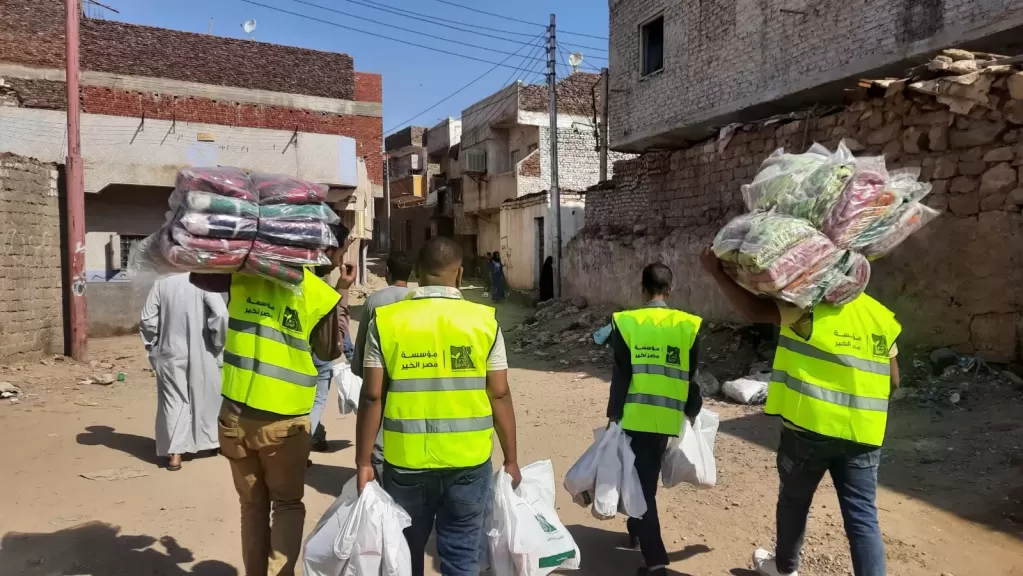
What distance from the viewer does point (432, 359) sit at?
2312 mm

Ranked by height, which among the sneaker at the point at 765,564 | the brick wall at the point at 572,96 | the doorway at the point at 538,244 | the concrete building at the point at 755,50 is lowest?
the sneaker at the point at 765,564

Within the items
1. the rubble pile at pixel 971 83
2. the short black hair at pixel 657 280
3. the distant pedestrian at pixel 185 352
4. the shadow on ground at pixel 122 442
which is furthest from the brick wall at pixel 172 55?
the short black hair at pixel 657 280

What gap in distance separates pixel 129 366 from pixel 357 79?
62.6ft

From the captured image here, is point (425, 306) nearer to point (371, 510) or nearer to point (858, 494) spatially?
point (371, 510)

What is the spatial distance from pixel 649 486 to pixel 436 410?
1.32m

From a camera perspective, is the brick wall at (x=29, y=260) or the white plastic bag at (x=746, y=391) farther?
the brick wall at (x=29, y=260)

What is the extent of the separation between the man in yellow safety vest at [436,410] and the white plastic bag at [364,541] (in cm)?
9

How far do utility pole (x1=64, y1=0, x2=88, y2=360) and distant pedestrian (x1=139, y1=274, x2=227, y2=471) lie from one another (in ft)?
17.7

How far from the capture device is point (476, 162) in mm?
26750

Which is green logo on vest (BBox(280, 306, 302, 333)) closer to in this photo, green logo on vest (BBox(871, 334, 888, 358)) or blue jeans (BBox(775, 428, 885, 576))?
blue jeans (BBox(775, 428, 885, 576))

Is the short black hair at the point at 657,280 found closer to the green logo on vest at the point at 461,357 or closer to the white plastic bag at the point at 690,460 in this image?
the white plastic bag at the point at 690,460

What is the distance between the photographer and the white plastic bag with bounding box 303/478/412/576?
223 centimetres

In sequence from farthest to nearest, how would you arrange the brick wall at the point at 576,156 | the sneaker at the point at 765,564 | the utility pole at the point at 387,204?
the utility pole at the point at 387,204 < the brick wall at the point at 576,156 < the sneaker at the point at 765,564

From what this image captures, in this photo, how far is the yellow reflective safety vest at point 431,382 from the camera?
2.31 metres
